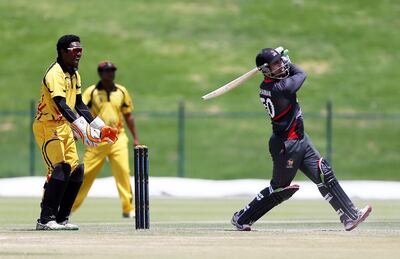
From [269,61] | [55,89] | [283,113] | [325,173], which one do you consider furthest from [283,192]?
[55,89]

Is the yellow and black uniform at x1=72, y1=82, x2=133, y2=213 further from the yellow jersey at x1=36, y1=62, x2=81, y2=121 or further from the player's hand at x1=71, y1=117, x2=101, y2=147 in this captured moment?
the player's hand at x1=71, y1=117, x2=101, y2=147

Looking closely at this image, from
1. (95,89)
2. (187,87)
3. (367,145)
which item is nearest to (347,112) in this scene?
(367,145)

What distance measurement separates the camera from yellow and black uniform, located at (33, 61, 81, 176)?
49.1 ft

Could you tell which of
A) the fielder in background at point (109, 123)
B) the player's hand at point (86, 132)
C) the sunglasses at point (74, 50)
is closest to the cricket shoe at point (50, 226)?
the player's hand at point (86, 132)

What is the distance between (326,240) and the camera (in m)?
13.4

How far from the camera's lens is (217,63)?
50.8m

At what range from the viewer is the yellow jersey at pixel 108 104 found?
20562mm

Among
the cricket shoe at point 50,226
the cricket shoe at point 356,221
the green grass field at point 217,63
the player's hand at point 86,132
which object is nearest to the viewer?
the player's hand at point 86,132

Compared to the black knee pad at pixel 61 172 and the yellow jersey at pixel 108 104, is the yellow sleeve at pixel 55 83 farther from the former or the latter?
the yellow jersey at pixel 108 104

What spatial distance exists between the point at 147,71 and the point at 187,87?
242 centimetres

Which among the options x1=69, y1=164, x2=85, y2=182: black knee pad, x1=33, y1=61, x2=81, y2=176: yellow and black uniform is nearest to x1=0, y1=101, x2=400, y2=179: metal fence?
x1=69, y1=164, x2=85, y2=182: black knee pad

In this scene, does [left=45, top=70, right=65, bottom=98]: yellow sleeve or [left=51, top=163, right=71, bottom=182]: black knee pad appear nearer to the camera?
[left=45, top=70, right=65, bottom=98]: yellow sleeve

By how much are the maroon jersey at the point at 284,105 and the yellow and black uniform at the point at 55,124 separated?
220cm

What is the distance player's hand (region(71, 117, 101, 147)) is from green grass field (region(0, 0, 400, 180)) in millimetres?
20839
